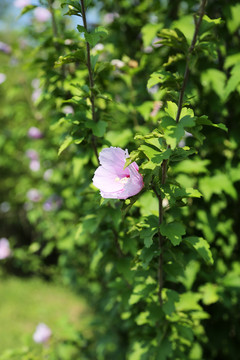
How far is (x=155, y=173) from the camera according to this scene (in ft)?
3.52

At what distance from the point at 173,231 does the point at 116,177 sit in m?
0.29

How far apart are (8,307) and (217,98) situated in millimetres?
5264

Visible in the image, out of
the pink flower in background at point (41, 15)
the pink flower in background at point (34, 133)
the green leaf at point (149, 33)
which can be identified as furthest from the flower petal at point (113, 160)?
the pink flower in background at point (34, 133)

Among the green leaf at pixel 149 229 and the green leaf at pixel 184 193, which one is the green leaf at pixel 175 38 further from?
the green leaf at pixel 149 229

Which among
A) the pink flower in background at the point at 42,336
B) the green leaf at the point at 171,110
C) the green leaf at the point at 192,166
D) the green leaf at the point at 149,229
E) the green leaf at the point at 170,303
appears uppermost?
the green leaf at the point at 171,110

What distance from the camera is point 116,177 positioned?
Answer: 111 cm

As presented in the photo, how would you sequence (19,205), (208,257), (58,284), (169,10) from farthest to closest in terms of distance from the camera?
(19,205) < (58,284) < (169,10) < (208,257)

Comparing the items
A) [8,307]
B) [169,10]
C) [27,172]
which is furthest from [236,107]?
[8,307]

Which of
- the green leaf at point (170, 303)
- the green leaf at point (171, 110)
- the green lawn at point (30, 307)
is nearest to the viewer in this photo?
the green leaf at point (171, 110)

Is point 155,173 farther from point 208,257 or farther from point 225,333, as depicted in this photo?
point 225,333

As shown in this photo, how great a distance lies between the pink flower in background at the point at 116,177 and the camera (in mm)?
1051

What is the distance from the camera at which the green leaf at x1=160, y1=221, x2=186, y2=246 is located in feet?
3.76

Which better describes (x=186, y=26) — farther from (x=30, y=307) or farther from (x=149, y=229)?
(x=30, y=307)

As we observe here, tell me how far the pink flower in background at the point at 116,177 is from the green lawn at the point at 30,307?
391cm
